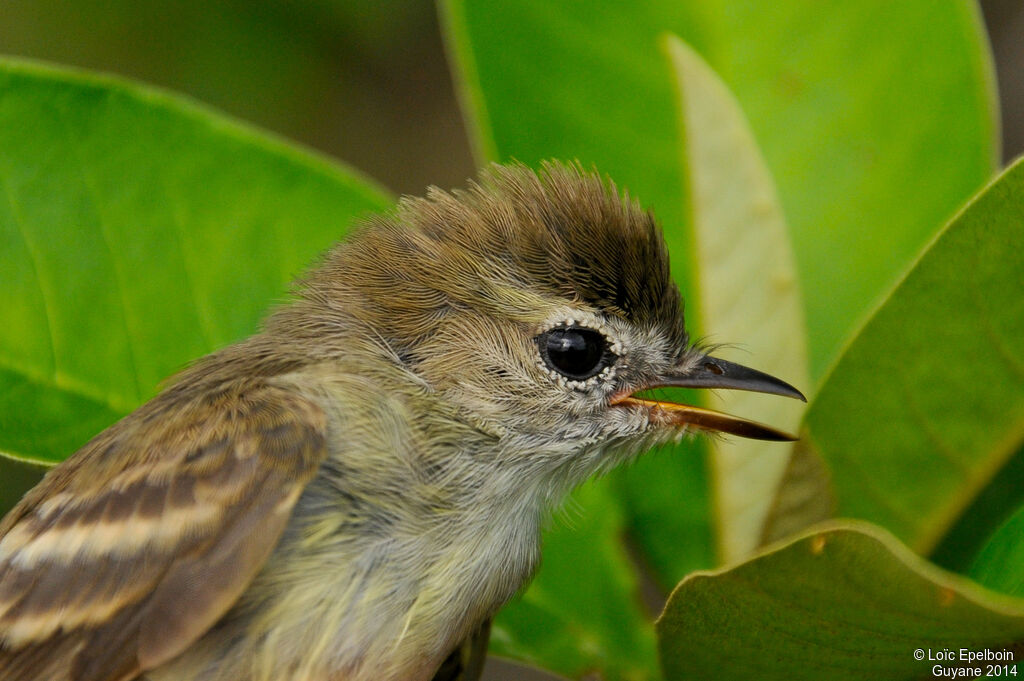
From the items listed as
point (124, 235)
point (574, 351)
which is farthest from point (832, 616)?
point (124, 235)

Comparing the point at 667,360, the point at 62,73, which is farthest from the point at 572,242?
the point at 62,73

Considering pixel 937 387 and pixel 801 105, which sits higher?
pixel 801 105

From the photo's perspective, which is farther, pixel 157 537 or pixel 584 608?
pixel 584 608

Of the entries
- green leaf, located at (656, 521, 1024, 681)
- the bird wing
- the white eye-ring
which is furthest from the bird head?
green leaf, located at (656, 521, 1024, 681)

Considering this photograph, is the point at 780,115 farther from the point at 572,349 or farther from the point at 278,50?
the point at 278,50

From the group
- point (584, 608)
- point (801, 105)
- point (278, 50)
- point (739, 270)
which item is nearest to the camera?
point (739, 270)

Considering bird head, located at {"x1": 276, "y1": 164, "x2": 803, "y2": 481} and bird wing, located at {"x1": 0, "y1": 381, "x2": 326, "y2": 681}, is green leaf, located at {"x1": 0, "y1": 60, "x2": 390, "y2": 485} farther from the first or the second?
bird head, located at {"x1": 276, "y1": 164, "x2": 803, "y2": 481}

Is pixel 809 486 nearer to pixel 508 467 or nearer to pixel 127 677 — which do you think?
pixel 508 467
